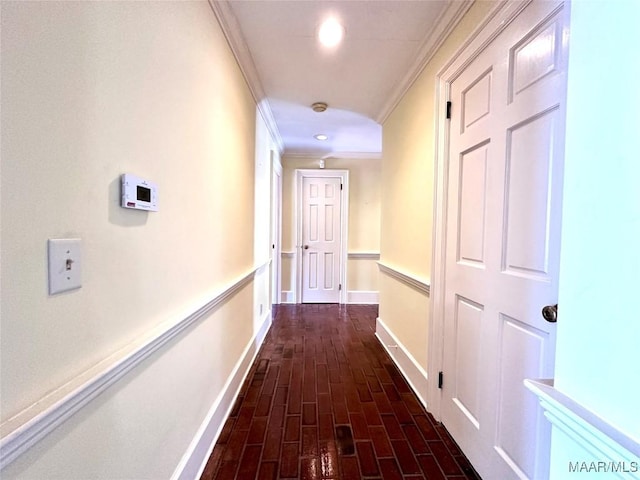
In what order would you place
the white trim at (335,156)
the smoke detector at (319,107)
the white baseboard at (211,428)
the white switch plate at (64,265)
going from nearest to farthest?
the white switch plate at (64,265) → the white baseboard at (211,428) → the smoke detector at (319,107) → the white trim at (335,156)

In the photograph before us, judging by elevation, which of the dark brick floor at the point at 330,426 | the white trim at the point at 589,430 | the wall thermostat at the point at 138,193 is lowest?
the dark brick floor at the point at 330,426

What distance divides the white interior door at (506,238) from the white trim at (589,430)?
44 centimetres

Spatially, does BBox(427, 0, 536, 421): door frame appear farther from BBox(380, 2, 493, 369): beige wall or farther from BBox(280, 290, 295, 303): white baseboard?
BBox(280, 290, 295, 303): white baseboard

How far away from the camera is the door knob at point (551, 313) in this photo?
3.21 ft

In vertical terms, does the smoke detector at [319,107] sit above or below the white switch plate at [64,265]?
above

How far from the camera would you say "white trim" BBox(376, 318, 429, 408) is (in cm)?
200

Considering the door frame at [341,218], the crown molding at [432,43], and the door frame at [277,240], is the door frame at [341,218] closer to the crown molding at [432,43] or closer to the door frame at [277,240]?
the door frame at [277,240]

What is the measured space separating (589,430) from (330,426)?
1461 mm

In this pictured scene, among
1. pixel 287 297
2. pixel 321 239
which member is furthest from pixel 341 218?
pixel 287 297

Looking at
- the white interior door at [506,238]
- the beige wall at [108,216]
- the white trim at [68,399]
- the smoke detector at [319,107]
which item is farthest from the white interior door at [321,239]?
the white trim at [68,399]

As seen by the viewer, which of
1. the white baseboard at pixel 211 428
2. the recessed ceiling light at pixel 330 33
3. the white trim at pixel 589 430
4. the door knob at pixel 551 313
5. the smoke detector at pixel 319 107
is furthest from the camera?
the smoke detector at pixel 319 107

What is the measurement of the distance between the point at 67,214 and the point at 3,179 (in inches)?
5.6

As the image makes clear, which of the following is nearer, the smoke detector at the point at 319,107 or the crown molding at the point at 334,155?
the smoke detector at the point at 319,107

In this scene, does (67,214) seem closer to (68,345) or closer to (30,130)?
(30,130)
